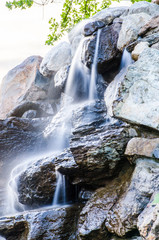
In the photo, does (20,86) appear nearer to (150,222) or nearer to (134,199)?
(134,199)

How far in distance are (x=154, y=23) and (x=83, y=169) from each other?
Answer: 3.19 m

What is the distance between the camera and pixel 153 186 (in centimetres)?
252

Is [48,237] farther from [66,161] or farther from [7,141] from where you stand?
[7,141]

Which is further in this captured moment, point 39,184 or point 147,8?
point 147,8

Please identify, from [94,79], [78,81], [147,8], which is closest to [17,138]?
[78,81]

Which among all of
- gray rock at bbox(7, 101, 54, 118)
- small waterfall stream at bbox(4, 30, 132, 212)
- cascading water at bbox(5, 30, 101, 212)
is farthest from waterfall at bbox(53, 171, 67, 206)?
gray rock at bbox(7, 101, 54, 118)

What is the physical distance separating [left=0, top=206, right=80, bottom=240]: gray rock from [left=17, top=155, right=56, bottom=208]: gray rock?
550 mm

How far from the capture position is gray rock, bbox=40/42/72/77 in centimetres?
784

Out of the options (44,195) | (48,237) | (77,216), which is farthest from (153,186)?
(44,195)

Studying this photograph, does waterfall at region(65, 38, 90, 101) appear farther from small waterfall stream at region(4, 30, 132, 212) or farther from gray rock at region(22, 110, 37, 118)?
gray rock at region(22, 110, 37, 118)

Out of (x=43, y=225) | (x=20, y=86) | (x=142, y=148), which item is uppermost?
(x=20, y=86)

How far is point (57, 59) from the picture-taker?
7902mm

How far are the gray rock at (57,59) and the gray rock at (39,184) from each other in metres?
4.61

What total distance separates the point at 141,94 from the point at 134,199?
1.33 meters
